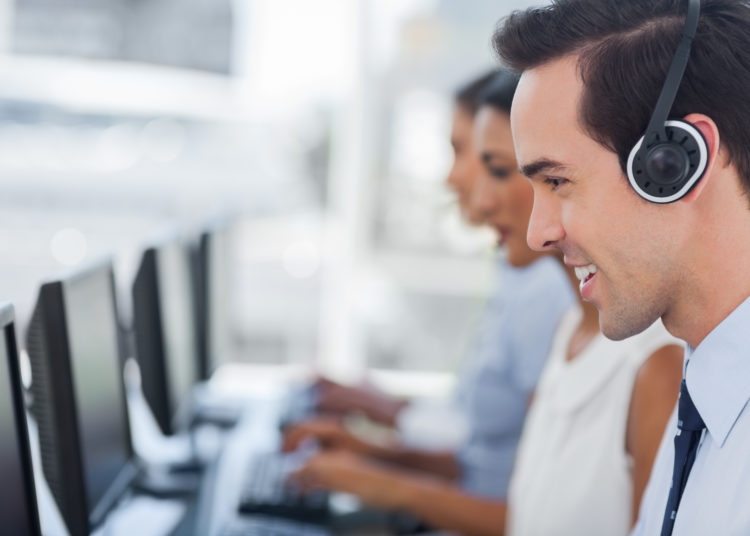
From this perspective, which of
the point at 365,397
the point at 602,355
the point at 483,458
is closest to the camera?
the point at 602,355

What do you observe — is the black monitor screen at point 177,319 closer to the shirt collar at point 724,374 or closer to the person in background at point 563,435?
the person in background at point 563,435

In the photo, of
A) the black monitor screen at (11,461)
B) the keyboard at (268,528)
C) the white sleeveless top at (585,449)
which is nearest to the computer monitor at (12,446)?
the black monitor screen at (11,461)

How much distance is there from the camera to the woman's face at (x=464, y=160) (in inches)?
68.1

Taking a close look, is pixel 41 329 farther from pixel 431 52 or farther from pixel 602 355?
pixel 431 52

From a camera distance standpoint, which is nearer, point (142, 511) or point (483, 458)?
point (142, 511)

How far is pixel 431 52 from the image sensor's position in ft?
10.6

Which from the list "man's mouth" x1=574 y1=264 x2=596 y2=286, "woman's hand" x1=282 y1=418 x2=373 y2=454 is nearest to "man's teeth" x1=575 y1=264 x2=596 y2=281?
"man's mouth" x1=574 y1=264 x2=596 y2=286

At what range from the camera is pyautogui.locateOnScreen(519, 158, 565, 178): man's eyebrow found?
759 millimetres

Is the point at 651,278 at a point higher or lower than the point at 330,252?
higher

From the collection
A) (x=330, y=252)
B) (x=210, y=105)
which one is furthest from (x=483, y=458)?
(x=210, y=105)

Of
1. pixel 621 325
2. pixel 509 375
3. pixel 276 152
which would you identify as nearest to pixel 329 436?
pixel 509 375

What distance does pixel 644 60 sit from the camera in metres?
0.71

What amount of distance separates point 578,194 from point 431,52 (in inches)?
102

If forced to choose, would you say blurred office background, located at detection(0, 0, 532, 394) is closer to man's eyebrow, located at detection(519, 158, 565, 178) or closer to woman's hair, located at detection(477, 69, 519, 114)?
woman's hair, located at detection(477, 69, 519, 114)
